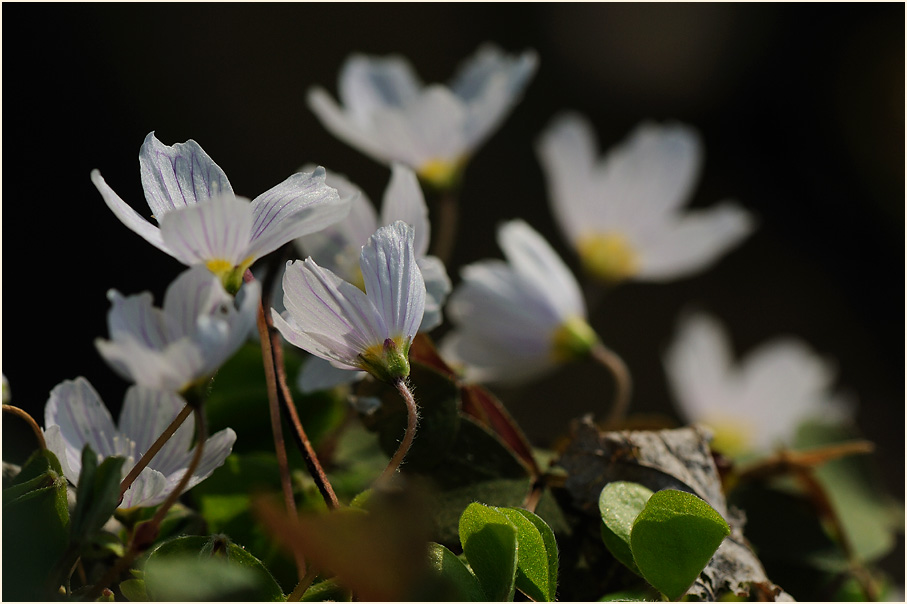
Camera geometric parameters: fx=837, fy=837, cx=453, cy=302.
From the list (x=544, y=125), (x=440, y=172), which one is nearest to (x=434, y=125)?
(x=440, y=172)

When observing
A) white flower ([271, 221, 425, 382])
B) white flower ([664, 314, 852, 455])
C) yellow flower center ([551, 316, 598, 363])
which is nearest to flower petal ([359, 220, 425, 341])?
white flower ([271, 221, 425, 382])

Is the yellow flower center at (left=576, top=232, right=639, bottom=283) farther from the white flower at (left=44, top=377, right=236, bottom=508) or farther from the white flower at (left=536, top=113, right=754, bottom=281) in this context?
the white flower at (left=44, top=377, right=236, bottom=508)

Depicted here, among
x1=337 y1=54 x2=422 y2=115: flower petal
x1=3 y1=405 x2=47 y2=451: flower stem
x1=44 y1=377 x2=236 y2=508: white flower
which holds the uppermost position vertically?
x1=337 y1=54 x2=422 y2=115: flower petal

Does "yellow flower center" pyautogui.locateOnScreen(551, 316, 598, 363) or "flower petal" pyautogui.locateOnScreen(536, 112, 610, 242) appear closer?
"yellow flower center" pyautogui.locateOnScreen(551, 316, 598, 363)

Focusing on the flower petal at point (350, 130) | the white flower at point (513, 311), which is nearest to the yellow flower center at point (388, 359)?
the white flower at point (513, 311)

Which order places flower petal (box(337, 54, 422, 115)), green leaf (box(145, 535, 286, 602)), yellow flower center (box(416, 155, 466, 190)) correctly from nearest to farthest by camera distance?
green leaf (box(145, 535, 286, 602)) → yellow flower center (box(416, 155, 466, 190)) → flower petal (box(337, 54, 422, 115))

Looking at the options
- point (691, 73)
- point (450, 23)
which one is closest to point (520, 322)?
point (450, 23)

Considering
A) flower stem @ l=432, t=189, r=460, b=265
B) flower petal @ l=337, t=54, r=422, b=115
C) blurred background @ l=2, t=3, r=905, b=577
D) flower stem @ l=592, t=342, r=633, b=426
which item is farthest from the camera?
blurred background @ l=2, t=3, r=905, b=577
